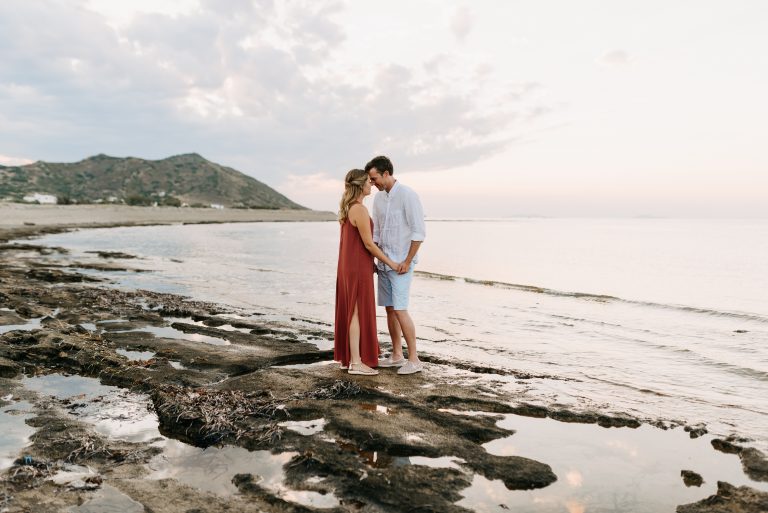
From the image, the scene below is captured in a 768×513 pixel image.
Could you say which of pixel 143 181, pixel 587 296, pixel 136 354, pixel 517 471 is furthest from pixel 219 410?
pixel 143 181

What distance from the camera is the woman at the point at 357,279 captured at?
258 inches

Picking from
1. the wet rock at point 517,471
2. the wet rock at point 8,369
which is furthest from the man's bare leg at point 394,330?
the wet rock at point 8,369

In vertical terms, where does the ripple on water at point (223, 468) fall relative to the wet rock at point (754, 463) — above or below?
below

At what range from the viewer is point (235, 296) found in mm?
14703

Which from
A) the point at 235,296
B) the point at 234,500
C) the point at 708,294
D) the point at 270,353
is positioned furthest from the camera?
the point at 708,294

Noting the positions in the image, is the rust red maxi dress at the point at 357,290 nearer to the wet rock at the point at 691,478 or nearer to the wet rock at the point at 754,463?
the wet rock at the point at 691,478

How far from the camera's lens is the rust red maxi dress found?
22.1ft

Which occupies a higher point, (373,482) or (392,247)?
(392,247)

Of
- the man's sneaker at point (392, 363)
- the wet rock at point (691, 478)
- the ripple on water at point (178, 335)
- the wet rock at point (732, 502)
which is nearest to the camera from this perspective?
the wet rock at point (732, 502)

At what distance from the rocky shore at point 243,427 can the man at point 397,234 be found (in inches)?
34.9

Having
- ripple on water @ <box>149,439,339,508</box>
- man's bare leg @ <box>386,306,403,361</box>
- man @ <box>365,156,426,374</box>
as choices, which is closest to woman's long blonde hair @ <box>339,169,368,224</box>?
man @ <box>365,156,426,374</box>

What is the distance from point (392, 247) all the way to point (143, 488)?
407 centimetres

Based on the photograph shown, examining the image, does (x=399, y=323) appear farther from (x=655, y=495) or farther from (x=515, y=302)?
(x=515, y=302)

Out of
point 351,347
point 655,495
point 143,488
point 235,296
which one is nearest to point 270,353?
point 351,347
